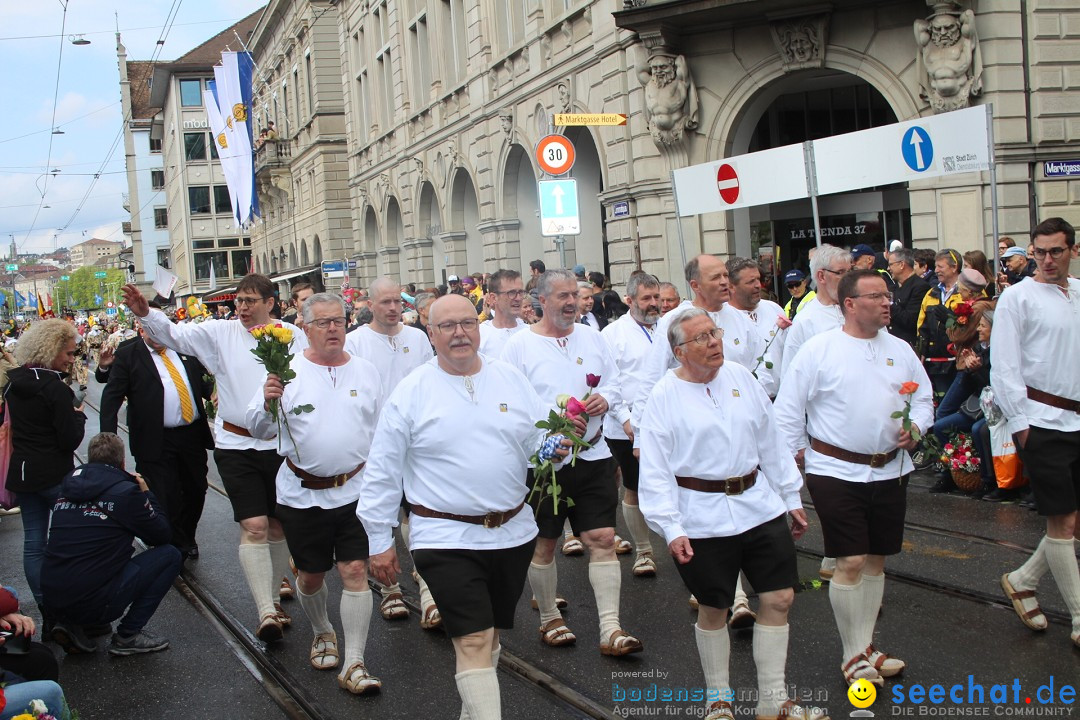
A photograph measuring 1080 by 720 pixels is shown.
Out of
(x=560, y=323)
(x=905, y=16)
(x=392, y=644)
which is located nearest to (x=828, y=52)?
(x=905, y=16)

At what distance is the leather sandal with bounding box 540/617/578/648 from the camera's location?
20.6ft

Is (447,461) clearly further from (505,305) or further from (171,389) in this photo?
(171,389)

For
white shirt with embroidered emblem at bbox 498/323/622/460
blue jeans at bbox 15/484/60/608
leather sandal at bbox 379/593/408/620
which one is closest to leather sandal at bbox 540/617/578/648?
white shirt with embroidered emblem at bbox 498/323/622/460

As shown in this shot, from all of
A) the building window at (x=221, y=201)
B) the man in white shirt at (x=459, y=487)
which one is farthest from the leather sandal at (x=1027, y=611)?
the building window at (x=221, y=201)

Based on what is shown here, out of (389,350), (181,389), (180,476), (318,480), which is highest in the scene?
(389,350)

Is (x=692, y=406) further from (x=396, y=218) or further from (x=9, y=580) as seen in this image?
(x=396, y=218)

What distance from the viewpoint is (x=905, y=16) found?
1623 centimetres

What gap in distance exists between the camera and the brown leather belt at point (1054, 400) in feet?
18.9

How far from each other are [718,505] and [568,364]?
1.95 m

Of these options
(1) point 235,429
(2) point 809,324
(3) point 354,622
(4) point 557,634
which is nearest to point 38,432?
(1) point 235,429

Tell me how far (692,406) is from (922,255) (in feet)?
25.4

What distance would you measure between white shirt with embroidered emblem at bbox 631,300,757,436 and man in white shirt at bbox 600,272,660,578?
20cm

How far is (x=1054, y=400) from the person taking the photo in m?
5.80

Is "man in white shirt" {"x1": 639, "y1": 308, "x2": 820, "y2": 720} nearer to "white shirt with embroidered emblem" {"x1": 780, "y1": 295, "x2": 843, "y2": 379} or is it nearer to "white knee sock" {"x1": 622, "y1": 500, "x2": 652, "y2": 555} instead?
"white shirt with embroidered emblem" {"x1": 780, "y1": 295, "x2": 843, "y2": 379}
